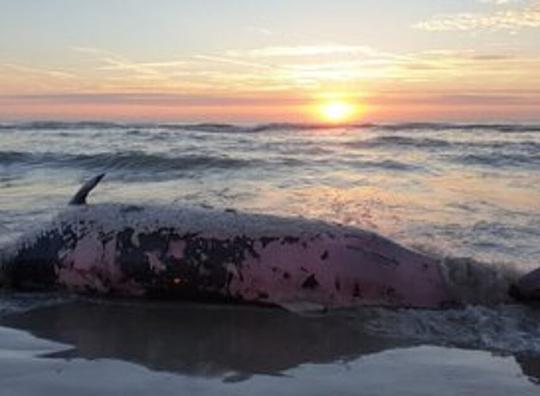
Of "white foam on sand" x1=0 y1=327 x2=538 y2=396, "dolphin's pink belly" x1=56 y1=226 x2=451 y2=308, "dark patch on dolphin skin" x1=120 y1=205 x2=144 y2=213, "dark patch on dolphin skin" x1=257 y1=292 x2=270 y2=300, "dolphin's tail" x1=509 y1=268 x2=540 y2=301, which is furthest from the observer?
"dark patch on dolphin skin" x1=120 y1=205 x2=144 y2=213

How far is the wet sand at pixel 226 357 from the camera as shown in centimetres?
407

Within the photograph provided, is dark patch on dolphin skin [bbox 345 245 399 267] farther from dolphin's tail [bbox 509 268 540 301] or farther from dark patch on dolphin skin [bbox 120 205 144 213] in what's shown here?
dark patch on dolphin skin [bbox 120 205 144 213]

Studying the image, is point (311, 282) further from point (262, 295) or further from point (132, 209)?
point (132, 209)

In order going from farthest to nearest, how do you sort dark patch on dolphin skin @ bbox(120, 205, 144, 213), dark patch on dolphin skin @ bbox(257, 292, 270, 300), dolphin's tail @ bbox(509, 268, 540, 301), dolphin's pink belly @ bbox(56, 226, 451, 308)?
dark patch on dolphin skin @ bbox(120, 205, 144, 213) < dark patch on dolphin skin @ bbox(257, 292, 270, 300) < dolphin's pink belly @ bbox(56, 226, 451, 308) < dolphin's tail @ bbox(509, 268, 540, 301)

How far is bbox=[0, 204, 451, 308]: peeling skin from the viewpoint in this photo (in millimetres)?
5539

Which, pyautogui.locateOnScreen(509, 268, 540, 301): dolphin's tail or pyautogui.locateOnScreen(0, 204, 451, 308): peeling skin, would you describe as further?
pyautogui.locateOnScreen(0, 204, 451, 308): peeling skin

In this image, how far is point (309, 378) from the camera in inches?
165

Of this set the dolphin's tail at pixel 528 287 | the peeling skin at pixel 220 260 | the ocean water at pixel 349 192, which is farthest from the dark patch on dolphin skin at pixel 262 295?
the dolphin's tail at pixel 528 287

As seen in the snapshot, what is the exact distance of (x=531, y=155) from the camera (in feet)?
57.3

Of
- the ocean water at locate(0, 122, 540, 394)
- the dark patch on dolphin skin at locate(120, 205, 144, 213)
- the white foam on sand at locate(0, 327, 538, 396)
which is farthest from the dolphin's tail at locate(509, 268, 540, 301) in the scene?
the dark patch on dolphin skin at locate(120, 205, 144, 213)

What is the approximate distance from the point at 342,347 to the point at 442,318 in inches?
30.4

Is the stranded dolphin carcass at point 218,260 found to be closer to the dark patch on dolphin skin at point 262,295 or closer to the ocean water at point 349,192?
the dark patch on dolphin skin at point 262,295

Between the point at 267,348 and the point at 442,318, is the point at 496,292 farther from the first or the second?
the point at 267,348

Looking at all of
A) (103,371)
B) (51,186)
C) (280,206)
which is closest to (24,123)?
(51,186)
